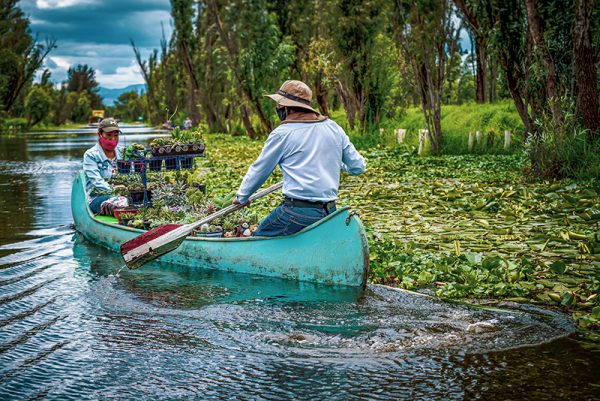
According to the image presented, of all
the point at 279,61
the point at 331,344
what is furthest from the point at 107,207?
the point at 279,61

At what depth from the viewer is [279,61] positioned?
30.2 m

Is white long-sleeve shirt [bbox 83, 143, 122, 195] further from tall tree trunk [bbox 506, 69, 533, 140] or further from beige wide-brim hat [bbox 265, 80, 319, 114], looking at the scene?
tall tree trunk [bbox 506, 69, 533, 140]

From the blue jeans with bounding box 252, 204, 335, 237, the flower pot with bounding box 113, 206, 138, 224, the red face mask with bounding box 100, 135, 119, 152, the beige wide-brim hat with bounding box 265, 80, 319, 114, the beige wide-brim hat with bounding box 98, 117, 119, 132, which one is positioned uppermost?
the beige wide-brim hat with bounding box 265, 80, 319, 114

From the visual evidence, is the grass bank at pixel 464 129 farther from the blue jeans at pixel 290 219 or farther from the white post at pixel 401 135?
the blue jeans at pixel 290 219

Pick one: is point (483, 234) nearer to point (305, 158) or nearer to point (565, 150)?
point (305, 158)

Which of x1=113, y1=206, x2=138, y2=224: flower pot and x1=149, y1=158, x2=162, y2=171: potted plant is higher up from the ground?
x1=149, y1=158, x2=162, y2=171: potted plant

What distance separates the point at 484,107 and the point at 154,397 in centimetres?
2084

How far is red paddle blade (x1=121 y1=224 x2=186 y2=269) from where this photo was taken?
25.7 feet

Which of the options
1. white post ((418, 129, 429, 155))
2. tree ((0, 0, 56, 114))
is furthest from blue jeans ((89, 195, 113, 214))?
tree ((0, 0, 56, 114))

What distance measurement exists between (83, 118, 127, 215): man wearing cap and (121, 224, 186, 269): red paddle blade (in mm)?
1954

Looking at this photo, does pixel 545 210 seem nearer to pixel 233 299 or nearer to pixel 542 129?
pixel 542 129

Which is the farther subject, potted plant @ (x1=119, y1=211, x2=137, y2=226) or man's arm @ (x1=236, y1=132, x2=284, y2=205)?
potted plant @ (x1=119, y1=211, x2=137, y2=226)

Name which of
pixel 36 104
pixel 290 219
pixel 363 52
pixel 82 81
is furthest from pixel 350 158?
pixel 82 81

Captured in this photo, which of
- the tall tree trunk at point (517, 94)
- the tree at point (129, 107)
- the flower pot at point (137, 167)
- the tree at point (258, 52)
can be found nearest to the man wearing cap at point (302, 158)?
the flower pot at point (137, 167)
